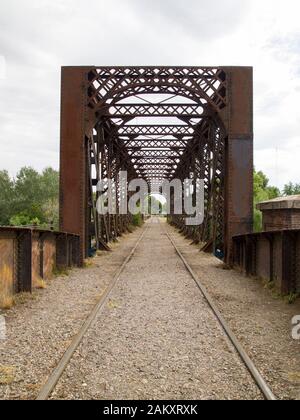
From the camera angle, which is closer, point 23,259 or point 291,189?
point 23,259

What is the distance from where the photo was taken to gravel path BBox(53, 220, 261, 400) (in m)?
4.08

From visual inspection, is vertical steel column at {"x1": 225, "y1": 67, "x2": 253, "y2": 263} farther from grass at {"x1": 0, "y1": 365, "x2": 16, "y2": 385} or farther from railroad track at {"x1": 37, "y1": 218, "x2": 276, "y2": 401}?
grass at {"x1": 0, "y1": 365, "x2": 16, "y2": 385}

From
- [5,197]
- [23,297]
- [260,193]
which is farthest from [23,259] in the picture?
[5,197]

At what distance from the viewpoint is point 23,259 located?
8.95 metres

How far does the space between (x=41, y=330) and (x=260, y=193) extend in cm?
4758

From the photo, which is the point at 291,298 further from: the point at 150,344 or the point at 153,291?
the point at 150,344

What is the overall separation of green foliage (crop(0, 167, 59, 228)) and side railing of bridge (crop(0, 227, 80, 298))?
64.7 meters

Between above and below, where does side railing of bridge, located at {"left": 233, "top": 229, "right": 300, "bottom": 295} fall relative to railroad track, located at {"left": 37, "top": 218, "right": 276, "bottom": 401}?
above

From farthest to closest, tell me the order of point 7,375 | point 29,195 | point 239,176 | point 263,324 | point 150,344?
1. point 29,195
2. point 239,176
3. point 263,324
4. point 150,344
5. point 7,375

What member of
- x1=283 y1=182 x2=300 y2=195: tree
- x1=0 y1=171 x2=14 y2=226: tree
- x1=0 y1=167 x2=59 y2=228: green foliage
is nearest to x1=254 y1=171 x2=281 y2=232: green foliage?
x1=283 y1=182 x2=300 y2=195: tree

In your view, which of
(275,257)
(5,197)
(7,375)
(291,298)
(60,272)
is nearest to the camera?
(7,375)

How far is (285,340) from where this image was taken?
582cm

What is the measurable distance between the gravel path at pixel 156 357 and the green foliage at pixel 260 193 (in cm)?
1732

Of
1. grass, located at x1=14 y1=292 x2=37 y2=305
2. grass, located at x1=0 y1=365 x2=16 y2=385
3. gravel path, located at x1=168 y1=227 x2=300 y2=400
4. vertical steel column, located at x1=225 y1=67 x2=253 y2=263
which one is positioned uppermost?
vertical steel column, located at x1=225 y1=67 x2=253 y2=263
